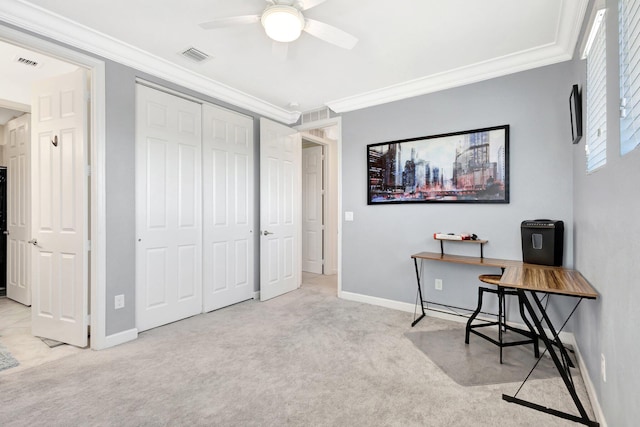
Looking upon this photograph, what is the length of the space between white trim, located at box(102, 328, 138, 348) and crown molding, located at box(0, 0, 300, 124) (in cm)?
240

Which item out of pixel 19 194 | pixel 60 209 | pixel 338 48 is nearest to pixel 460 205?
pixel 338 48

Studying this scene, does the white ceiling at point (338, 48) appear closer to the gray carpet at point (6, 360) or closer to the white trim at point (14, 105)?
the white trim at point (14, 105)

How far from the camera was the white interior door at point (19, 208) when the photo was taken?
373 cm

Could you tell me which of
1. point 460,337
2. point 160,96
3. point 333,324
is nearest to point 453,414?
point 460,337

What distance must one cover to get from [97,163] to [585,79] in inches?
148

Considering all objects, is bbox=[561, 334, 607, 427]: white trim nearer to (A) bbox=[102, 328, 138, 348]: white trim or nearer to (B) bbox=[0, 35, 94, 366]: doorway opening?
(A) bbox=[102, 328, 138, 348]: white trim

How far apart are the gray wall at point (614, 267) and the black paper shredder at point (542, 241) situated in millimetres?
494

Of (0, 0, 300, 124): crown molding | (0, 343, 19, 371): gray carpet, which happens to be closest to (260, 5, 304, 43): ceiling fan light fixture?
(0, 0, 300, 124): crown molding

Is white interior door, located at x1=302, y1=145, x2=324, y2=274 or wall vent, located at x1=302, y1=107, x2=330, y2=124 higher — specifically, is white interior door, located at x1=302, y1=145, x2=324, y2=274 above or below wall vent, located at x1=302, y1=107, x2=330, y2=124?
below

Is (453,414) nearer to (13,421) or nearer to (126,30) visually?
(13,421)

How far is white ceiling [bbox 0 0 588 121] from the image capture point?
215cm

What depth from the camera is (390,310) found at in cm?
356

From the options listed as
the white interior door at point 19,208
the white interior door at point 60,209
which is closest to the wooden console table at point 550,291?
the white interior door at point 60,209

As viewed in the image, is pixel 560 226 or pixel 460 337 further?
pixel 460 337
